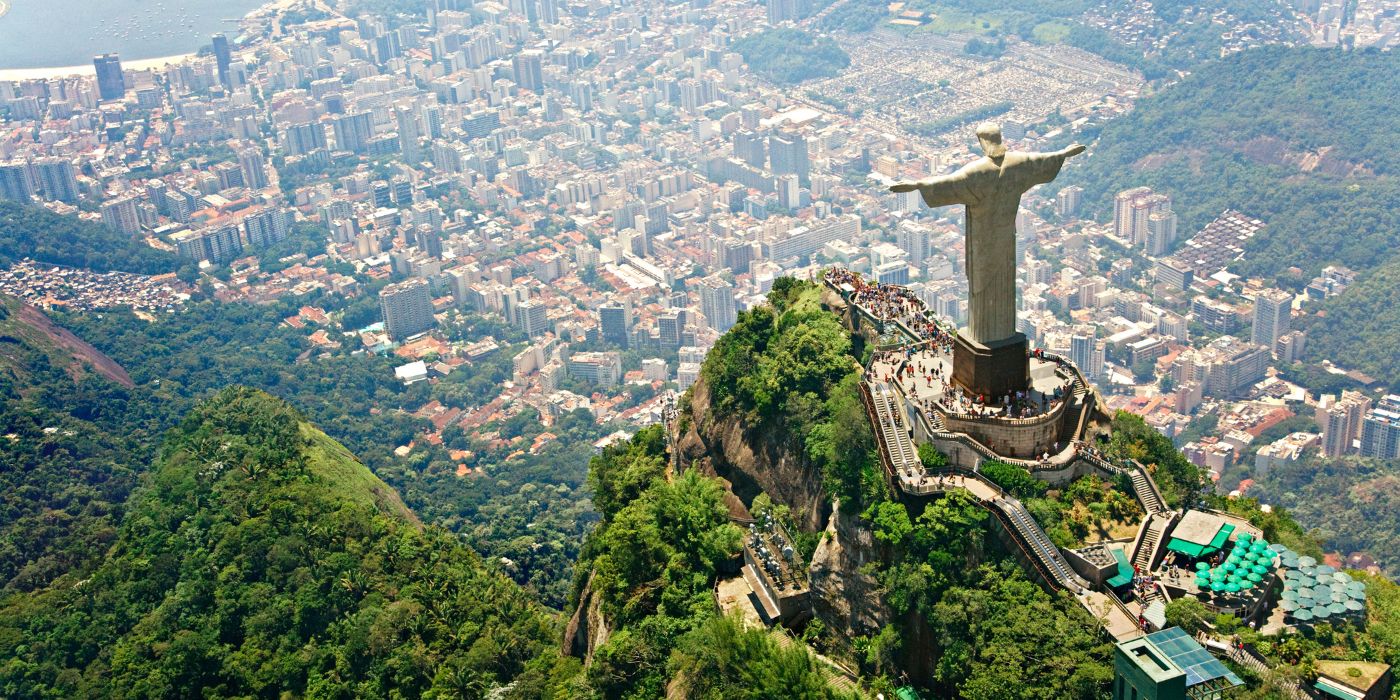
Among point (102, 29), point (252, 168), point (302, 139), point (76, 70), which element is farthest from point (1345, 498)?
point (102, 29)

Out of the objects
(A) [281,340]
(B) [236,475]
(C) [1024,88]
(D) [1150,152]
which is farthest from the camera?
(C) [1024,88]

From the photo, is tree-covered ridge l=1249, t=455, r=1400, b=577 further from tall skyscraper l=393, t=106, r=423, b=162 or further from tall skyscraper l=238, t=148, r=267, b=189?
tall skyscraper l=238, t=148, r=267, b=189

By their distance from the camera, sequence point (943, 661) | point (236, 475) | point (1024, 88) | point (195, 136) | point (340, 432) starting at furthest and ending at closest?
point (195, 136)
point (1024, 88)
point (340, 432)
point (236, 475)
point (943, 661)

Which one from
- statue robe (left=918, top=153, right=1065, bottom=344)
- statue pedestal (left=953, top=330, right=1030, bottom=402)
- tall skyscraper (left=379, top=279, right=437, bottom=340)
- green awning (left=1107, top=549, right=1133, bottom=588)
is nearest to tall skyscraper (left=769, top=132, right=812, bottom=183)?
tall skyscraper (left=379, top=279, right=437, bottom=340)

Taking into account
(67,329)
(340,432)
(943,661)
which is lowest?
(340,432)

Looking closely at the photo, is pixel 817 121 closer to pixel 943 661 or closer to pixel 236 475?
pixel 236 475

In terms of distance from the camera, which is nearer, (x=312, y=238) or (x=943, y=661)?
(x=943, y=661)

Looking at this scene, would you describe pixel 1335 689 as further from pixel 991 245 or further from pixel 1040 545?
pixel 991 245

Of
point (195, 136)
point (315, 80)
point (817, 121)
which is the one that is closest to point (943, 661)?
point (817, 121)

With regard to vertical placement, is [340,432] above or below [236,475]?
below
